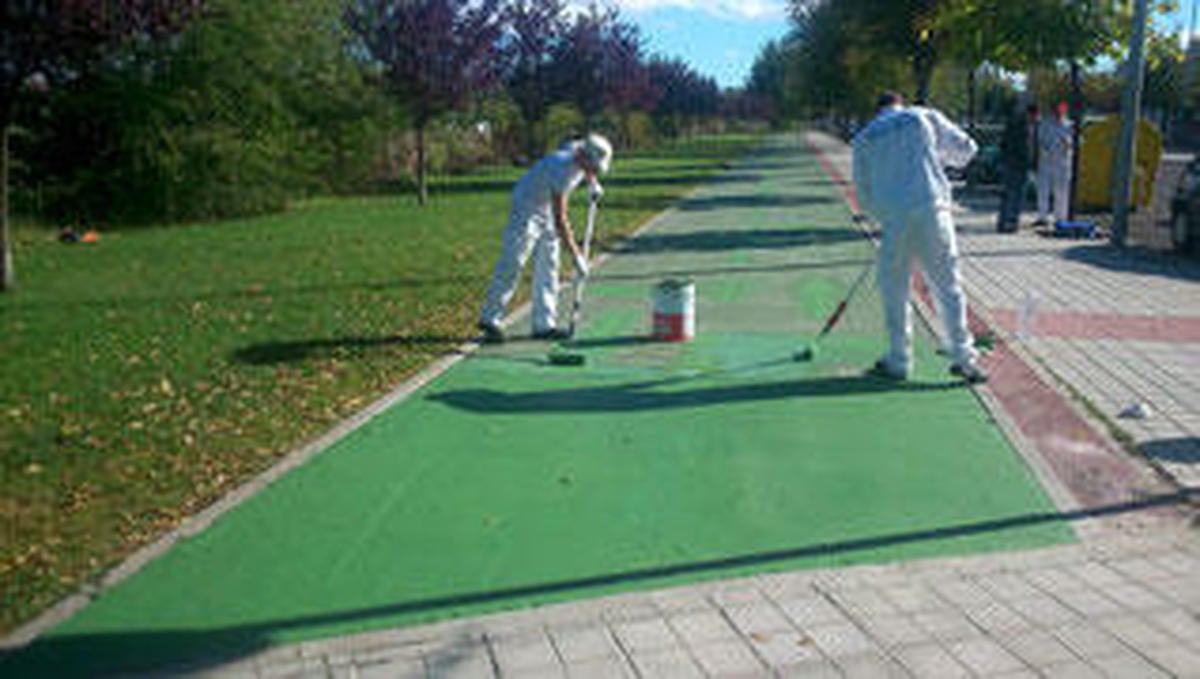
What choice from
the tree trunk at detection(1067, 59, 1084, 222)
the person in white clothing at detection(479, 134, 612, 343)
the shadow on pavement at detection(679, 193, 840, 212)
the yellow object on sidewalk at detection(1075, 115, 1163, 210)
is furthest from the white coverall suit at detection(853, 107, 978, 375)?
the shadow on pavement at detection(679, 193, 840, 212)

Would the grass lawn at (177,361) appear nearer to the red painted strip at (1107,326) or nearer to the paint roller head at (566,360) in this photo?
the paint roller head at (566,360)

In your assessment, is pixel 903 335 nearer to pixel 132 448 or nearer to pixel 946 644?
pixel 946 644

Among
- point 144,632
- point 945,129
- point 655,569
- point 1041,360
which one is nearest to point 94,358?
point 144,632

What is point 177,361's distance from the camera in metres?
8.03

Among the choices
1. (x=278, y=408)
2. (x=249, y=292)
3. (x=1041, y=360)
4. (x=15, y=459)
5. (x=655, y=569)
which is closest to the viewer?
(x=655, y=569)

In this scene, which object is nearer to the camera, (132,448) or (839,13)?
(132,448)

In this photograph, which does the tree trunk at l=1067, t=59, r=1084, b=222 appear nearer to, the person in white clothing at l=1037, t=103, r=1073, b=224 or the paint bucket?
the person in white clothing at l=1037, t=103, r=1073, b=224

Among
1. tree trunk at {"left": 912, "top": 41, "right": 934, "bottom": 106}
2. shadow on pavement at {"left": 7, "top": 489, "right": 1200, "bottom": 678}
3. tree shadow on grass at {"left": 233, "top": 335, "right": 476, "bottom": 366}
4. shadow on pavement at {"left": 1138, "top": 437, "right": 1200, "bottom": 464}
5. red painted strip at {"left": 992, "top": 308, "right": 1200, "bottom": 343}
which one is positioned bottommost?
shadow on pavement at {"left": 7, "top": 489, "right": 1200, "bottom": 678}

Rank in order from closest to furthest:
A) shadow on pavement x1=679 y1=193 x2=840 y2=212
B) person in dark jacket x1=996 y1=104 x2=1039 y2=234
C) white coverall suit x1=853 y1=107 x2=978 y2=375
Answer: white coverall suit x1=853 y1=107 x2=978 y2=375, person in dark jacket x1=996 y1=104 x2=1039 y2=234, shadow on pavement x1=679 y1=193 x2=840 y2=212

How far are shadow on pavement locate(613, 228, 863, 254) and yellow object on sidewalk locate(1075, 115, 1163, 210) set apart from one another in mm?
5528

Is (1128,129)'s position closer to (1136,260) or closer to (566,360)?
(1136,260)

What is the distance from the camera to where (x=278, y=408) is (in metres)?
6.73

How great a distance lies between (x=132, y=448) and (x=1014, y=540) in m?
4.75

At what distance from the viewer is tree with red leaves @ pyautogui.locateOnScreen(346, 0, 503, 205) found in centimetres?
2459
